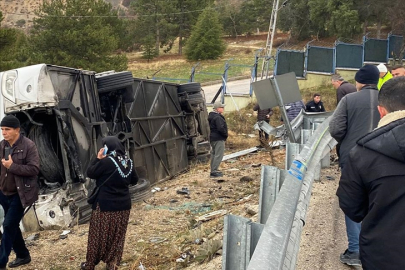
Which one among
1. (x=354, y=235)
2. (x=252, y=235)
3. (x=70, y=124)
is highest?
(x=252, y=235)

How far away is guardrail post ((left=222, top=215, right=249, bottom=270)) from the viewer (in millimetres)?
2410

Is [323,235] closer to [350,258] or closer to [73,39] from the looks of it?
[350,258]

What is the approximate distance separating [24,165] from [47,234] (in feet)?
6.61

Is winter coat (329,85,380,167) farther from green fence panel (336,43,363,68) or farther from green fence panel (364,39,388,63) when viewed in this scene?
green fence panel (364,39,388,63)

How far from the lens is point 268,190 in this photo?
3594 mm

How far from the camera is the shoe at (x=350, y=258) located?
3.82m

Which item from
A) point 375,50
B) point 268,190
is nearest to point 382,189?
point 268,190

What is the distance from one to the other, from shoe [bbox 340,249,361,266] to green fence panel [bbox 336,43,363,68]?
19.6 metres

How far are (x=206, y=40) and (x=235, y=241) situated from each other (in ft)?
146

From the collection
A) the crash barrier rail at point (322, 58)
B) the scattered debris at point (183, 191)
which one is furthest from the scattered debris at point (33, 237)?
the crash barrier rail at point (322, 58)

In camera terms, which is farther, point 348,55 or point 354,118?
point 348,55

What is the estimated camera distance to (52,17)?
31656 millimetres

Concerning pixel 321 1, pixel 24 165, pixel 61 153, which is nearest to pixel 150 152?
pixel 61 153

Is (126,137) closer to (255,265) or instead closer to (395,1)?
(255,265)
